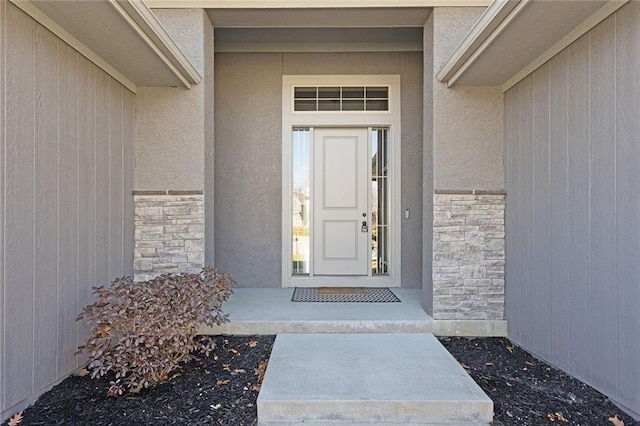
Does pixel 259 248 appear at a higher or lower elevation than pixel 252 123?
lower

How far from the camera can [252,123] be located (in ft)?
16.4

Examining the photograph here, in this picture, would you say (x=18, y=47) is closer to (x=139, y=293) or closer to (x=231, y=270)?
(x=139, y=293)

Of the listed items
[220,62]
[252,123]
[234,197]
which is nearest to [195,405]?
[234,197]

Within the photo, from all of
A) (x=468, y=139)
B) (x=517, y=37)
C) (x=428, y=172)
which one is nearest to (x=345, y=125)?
(x=428, y=172)

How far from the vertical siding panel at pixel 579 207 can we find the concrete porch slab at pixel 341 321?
1.04 metres

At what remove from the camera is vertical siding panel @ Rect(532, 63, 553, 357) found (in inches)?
124

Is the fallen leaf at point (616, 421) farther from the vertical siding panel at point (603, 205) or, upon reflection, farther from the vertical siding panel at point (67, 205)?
the vertical siding panel at point (67, 205)

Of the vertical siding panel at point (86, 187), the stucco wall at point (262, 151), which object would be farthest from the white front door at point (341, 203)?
the vertical siding panel at point (86, 187)

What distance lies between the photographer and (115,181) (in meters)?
3.55

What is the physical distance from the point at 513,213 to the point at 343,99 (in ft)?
8.62

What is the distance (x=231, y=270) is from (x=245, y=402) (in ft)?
8.63

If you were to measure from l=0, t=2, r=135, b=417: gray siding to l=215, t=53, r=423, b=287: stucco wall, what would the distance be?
64.9 inches

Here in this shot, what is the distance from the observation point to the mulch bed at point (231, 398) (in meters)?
2.34

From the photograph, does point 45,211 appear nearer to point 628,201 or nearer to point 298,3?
point 298,3
